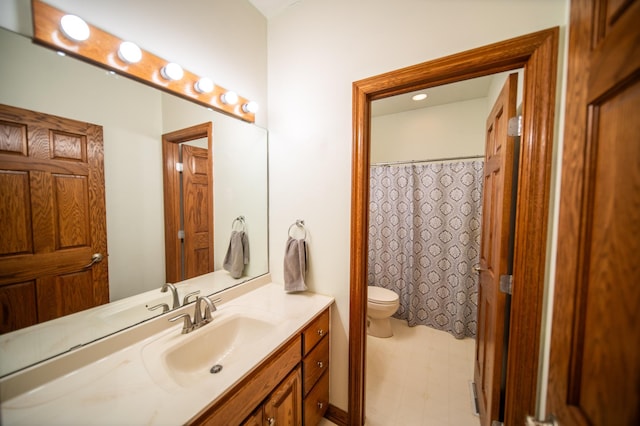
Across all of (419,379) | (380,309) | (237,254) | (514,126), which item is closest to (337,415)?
(419,379)

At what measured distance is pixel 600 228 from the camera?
0.46 m

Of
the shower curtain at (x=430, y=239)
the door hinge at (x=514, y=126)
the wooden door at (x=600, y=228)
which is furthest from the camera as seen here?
the shower curtain at (x=430, y=239)

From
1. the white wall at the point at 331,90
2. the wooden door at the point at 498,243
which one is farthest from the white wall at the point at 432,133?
the white wall at the point at 331,90

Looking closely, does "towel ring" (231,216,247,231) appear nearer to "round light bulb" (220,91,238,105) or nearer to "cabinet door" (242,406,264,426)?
"round light bulb" (220,91,238,105)

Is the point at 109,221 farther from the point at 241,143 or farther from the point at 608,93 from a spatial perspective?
the point at 608,93

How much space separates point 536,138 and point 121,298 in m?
1.85

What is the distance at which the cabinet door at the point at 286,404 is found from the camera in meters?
0.92

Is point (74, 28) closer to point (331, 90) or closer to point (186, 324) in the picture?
point (331, 90)

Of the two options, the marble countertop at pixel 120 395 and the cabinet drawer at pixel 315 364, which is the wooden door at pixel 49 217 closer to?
the marble countertop at pixel 120 395

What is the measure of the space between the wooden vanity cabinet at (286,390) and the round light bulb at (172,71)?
135cm

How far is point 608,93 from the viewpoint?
0.45m

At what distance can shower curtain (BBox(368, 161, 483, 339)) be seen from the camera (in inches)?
88.7

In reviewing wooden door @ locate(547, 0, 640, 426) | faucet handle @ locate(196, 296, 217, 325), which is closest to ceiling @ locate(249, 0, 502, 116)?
wooden door @ locate(547, 0, 640, 426)

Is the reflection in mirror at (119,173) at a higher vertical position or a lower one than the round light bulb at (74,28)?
lower
